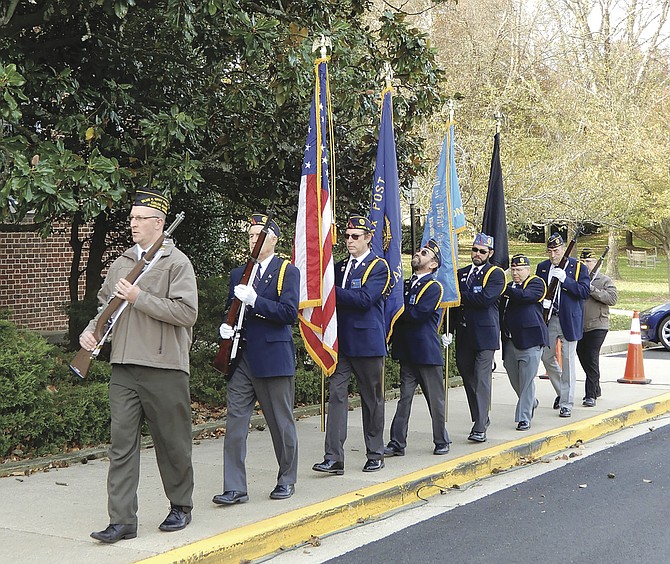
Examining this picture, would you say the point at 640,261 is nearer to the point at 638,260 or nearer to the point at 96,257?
the point at 638,260

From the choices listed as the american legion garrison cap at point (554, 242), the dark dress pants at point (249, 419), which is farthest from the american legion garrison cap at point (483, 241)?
the dark dress pants at point (249, 419)

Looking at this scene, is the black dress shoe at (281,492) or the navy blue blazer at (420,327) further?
the navy blue blazer at (420,327)

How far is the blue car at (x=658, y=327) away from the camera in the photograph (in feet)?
65.3

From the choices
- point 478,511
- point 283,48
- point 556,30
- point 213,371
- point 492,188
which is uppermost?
point 556,30

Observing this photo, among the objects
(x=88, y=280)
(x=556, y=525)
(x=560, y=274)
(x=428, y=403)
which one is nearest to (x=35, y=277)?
(x=88, y=280)

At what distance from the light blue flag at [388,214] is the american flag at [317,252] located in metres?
0.96

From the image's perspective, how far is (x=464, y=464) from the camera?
8484mm

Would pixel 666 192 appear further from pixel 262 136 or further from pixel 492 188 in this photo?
pixel 262 136

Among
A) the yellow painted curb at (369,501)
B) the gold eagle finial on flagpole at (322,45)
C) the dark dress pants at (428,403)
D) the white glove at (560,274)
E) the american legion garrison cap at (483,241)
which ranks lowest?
the yellow painted curb at (369,501)

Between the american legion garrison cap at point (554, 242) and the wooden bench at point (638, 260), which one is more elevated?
the wooden bench at point (638, 260)

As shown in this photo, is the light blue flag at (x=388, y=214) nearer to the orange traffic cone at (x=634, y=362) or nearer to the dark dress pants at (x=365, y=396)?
the dark dress pants at (x=365, y=396)

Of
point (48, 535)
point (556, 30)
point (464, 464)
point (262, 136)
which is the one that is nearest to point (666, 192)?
point (556, 30)

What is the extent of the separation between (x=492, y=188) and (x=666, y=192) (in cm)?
1859

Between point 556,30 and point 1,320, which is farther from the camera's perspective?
point 556,30
